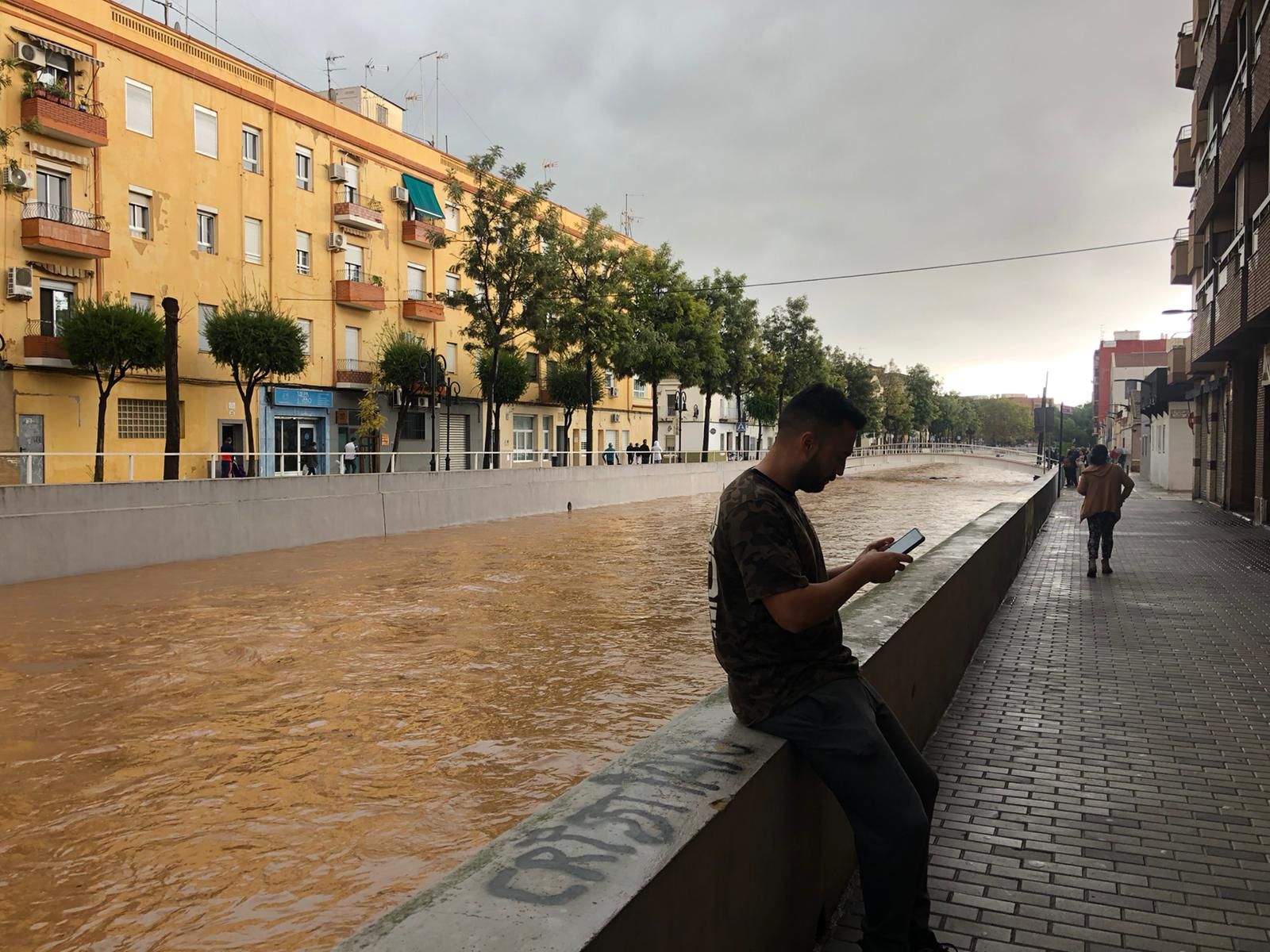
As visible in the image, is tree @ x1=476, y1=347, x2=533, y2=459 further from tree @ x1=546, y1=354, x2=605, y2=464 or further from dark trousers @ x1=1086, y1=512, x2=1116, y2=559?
dark trousers @ x1=1086, y1=512, x2=1116, y2=559

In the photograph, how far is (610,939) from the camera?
182 cm

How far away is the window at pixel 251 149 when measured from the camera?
33.9 metres

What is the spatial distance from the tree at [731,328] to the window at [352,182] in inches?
746

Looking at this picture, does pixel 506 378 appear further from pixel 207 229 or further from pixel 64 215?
pixel 64 215

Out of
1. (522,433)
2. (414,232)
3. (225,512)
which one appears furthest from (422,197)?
(225,512)

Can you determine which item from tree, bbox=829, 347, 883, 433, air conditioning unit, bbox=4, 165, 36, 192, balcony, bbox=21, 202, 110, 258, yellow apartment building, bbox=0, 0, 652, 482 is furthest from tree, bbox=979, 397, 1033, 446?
air conditioning unit, bbox=4, 165, 36, 192

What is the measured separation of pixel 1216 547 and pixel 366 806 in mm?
15531

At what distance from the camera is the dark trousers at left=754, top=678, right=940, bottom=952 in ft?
9.02

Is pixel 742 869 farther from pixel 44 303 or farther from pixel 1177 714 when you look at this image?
pixel 44 303

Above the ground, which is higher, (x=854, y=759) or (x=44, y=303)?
(x=44, y=303)

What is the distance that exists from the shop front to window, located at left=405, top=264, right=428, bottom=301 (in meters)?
6.63

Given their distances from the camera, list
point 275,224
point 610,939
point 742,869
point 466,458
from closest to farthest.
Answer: point 610,939, point 742,869, point 275,224, point 466,458

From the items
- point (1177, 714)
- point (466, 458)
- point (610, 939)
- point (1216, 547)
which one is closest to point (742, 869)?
point (610, 939)

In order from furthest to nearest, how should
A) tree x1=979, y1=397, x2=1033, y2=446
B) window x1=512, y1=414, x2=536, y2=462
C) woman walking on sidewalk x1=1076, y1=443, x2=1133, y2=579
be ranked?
tree x1=979, y1=397, x2=1033, y2=446 → window x1=512, y1=414, x2=536, y2=462 → woman walking on sidewalk x1=1076, y1=443, x2=1133, y2=579
